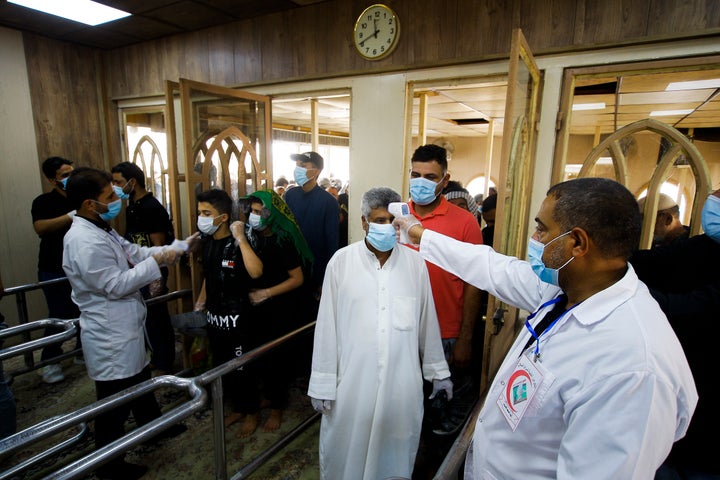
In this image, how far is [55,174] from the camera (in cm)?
329

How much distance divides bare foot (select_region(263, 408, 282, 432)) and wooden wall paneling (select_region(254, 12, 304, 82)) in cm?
297

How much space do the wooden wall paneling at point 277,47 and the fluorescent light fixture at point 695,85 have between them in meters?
3.64

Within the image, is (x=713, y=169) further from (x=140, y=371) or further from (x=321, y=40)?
(x=140, y=371)

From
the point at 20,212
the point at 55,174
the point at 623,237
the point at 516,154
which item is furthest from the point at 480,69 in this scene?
the point at 20,212

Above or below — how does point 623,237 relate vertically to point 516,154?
below

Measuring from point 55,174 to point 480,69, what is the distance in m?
3.75

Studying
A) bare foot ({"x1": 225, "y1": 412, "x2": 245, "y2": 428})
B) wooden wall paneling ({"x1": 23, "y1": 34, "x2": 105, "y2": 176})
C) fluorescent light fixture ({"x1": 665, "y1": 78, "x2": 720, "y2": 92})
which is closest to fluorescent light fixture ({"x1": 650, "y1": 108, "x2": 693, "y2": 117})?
fluorescent light fixture ({"x1": 665, "y1": 78, "x2": 720, "y2": 92})

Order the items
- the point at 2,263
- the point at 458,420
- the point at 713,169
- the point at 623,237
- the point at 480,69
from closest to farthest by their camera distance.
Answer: the point at 623,237 → the point at 458,420 → the point at 480,69 → the point at 2,263 → the point at 713,169

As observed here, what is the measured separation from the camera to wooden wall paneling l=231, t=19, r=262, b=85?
144 inches

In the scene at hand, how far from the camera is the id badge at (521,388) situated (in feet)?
3.27

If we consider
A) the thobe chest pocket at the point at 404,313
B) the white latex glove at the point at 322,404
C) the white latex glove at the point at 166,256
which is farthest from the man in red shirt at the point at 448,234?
the white latex glove at the point at 166,256

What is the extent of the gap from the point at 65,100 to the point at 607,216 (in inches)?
228

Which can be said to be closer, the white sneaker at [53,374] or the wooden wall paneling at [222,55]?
the white sneaker at [53,374]

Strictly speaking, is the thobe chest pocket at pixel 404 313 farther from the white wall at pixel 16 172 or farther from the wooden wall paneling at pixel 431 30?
the white wall at pixel 16 172
